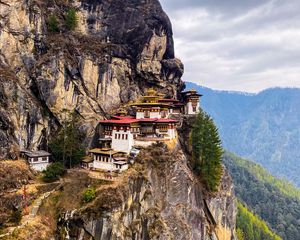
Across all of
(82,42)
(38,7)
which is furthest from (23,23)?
(82,42)

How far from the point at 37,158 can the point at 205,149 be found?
99.3 ft

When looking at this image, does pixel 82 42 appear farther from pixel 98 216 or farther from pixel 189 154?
pixel 98 216

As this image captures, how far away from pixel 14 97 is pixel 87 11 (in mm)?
28290

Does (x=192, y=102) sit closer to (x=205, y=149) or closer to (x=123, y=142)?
(x=205, y=149)

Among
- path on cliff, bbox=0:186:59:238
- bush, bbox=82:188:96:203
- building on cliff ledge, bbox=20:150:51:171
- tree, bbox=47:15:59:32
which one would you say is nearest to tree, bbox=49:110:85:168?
building on cliff ledge, bbox=20:150:51:171

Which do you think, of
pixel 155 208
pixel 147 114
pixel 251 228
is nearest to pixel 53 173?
pixel 155 208

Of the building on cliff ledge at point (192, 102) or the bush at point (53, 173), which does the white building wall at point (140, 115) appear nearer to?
the building on cliff ledge at point (192, 102)

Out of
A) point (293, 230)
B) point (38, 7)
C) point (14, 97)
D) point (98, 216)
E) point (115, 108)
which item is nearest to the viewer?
point (98, 216)

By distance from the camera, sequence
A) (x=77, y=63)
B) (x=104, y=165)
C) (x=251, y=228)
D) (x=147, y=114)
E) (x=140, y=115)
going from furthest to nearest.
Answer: (x=251, y=228) → (x=77, y=63) → (x=140, y=115) → (x=147, y=114) → (x=104, y=165)

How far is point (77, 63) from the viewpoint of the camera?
215ft

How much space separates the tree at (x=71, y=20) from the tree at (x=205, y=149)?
1258 inches

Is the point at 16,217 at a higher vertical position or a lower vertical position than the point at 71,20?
lower

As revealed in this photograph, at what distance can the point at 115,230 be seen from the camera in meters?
43.8

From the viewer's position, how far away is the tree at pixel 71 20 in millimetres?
68938
